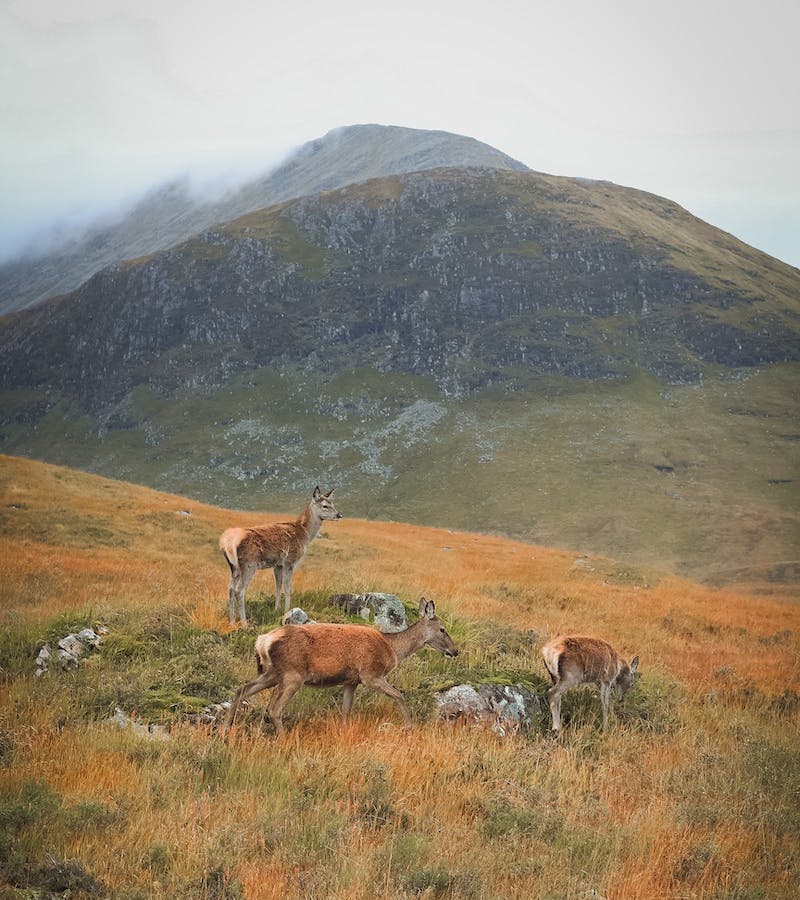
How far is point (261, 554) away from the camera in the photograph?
1616 centimetres

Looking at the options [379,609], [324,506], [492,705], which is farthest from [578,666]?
[324,506]

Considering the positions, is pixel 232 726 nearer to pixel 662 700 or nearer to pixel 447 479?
pixel 662 700

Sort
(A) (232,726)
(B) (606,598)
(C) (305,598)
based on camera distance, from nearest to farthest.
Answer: (A) (232,726) < (C) (305,598) < (B) (606,598)

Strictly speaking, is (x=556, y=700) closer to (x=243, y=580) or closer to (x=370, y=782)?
(x=370, y=782)

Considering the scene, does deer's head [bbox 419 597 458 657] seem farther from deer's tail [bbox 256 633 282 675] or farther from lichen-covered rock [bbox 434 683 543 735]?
deer's tail [bbox 256 633 282 675]

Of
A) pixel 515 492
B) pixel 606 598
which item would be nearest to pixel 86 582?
pixel 606 598

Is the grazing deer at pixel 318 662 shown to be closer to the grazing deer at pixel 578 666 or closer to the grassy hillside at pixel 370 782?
the grassy hillside at pixel 370 782

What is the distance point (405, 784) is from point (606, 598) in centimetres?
2480

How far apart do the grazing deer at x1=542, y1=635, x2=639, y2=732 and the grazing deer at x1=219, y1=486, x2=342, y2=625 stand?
5873 millimetres

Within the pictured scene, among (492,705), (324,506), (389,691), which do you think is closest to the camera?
(389,691)

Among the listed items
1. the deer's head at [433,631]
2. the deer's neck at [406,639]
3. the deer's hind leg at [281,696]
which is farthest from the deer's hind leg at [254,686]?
the deer's head at [433,631]

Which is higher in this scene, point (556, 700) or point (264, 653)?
point (264, 653)

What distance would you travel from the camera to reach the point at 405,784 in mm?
7773

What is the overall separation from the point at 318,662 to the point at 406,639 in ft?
7.65
